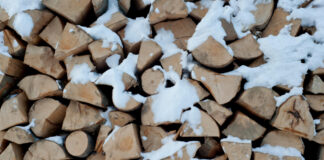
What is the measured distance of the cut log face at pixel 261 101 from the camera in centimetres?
117

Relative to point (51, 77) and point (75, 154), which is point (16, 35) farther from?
point (75, 154)

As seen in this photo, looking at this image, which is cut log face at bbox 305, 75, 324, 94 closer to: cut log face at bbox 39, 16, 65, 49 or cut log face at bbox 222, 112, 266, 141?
cut log face at bbox 222, 112, 266, 141

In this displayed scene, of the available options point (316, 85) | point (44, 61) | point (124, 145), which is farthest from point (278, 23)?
point (44, 61)

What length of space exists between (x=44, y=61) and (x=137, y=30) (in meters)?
0.48

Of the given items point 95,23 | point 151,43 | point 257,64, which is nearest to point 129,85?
point 151,43

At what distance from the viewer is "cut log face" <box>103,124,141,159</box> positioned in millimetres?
1216

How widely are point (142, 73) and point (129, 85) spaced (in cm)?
9

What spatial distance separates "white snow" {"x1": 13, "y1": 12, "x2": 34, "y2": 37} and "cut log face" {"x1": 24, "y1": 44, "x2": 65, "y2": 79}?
0.09 metres

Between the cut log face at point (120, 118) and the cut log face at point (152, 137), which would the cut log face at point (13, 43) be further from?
the cut log face at point (152, 137)

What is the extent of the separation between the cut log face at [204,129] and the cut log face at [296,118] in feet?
0.84

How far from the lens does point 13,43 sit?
1446 mm

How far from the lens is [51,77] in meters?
1.40

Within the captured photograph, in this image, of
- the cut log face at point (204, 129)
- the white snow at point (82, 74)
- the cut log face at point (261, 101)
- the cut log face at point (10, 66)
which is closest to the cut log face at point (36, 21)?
the cut log face at point (10, 66)

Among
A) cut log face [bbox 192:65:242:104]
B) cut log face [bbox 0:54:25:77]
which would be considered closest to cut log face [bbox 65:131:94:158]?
cut log face [bbox 0:54:25:77]
